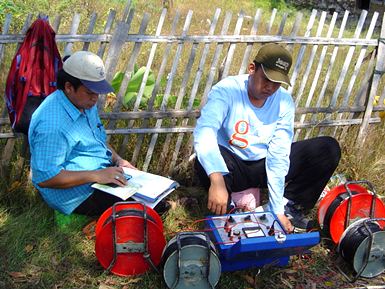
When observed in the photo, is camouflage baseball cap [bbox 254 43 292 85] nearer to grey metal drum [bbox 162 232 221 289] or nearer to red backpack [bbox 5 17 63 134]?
grey metal drum [bbox 162 232 221 289]

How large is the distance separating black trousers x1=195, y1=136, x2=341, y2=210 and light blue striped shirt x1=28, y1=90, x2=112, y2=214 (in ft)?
3.01

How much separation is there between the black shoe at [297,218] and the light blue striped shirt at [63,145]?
1667 millimetres

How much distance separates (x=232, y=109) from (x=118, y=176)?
3.32ft

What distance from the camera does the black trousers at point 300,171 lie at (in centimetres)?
358

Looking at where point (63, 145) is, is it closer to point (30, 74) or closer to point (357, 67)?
point (30, 74)

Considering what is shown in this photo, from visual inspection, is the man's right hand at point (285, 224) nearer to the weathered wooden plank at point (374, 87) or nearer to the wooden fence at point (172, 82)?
the wooden fence at point (172, 82)

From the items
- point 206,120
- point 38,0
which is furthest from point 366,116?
point 38,0

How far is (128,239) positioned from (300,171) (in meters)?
1.64

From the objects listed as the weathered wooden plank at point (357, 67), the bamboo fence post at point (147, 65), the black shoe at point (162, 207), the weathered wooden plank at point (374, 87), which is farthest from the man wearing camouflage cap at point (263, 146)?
the weathered wooden plank at point (374, 87)

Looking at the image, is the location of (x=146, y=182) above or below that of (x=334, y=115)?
below

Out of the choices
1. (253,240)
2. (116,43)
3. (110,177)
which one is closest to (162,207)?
(110,177)

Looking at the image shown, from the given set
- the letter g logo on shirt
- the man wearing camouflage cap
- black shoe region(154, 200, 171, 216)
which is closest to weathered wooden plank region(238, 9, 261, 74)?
the man wearing camouflage cap

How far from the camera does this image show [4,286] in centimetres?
295

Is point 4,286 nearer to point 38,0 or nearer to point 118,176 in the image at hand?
point 118,176
